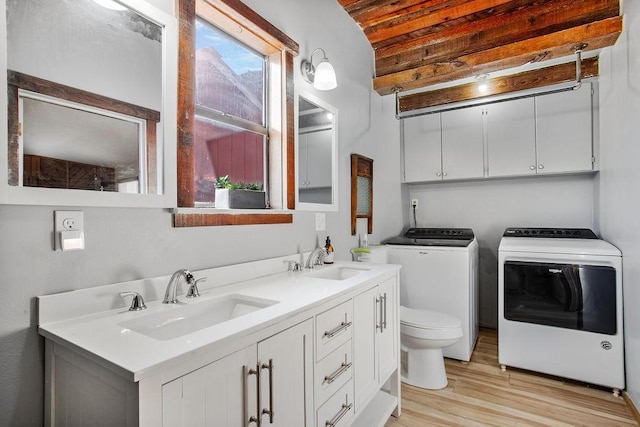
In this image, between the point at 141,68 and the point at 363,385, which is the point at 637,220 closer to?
the point at 363,385

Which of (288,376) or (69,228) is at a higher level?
(69,228)

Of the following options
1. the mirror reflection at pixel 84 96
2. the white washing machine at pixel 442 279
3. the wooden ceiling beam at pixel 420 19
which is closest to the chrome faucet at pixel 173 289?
the mirror reflection at pixel 84 96

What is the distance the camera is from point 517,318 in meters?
2.48

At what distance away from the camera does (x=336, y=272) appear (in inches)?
80.3

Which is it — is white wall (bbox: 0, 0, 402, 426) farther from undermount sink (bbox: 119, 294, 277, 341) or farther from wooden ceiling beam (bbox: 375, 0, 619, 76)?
A: wooden ceiling beam (bbox: 375, 0, 619, 76)

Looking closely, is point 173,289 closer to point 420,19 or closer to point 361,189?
point 361,189

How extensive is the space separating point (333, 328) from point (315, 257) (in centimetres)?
70

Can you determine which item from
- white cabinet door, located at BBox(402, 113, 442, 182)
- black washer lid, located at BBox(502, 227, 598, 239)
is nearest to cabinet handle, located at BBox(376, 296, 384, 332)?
black washer lid, located at BBox(502, 227, 598, 239)

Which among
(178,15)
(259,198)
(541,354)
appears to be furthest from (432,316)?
(178,15)

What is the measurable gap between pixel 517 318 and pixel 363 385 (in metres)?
1.52

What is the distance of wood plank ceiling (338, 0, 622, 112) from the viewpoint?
90.7 inches

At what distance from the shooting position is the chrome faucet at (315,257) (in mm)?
1996

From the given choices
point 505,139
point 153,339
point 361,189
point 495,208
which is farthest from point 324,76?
point 495,208

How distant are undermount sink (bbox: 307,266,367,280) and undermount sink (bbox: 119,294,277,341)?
61cm
